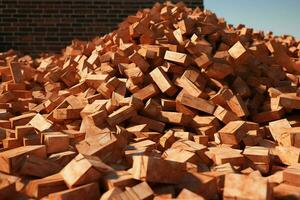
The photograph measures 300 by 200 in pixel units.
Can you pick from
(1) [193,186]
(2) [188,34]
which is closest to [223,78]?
(2) [188,34]

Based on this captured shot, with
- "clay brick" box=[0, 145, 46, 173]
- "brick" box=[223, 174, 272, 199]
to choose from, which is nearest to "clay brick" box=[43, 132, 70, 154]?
"clay brick" box=[0, 145, 46, 173]

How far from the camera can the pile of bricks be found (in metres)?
1.91

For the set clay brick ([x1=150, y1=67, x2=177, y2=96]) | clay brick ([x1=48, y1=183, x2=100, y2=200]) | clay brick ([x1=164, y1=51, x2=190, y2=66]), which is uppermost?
clay brick ([x1=164, y1=51, x2=190, y2=66])

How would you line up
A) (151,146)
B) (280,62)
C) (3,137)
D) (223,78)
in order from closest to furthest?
(151,146)
(3,137)
(223,78)
(280,62)

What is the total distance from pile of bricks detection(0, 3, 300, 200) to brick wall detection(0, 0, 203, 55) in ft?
8.37

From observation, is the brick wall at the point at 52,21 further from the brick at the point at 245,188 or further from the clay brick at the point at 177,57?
the brick at the point at 245,188

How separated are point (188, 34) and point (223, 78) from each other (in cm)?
83

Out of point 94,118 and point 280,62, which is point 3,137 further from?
point 280,62

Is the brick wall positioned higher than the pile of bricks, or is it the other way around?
the brick wall

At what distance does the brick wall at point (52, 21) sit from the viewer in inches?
311

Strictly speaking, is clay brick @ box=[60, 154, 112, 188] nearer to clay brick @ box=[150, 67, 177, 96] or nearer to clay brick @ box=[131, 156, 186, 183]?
clay brick @ box=[131, 156, 186, 183]

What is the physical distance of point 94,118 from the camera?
117 inches

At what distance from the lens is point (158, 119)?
340 centimetres

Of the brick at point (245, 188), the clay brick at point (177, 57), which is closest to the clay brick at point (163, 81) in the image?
the clay brick at point (177, 57)
